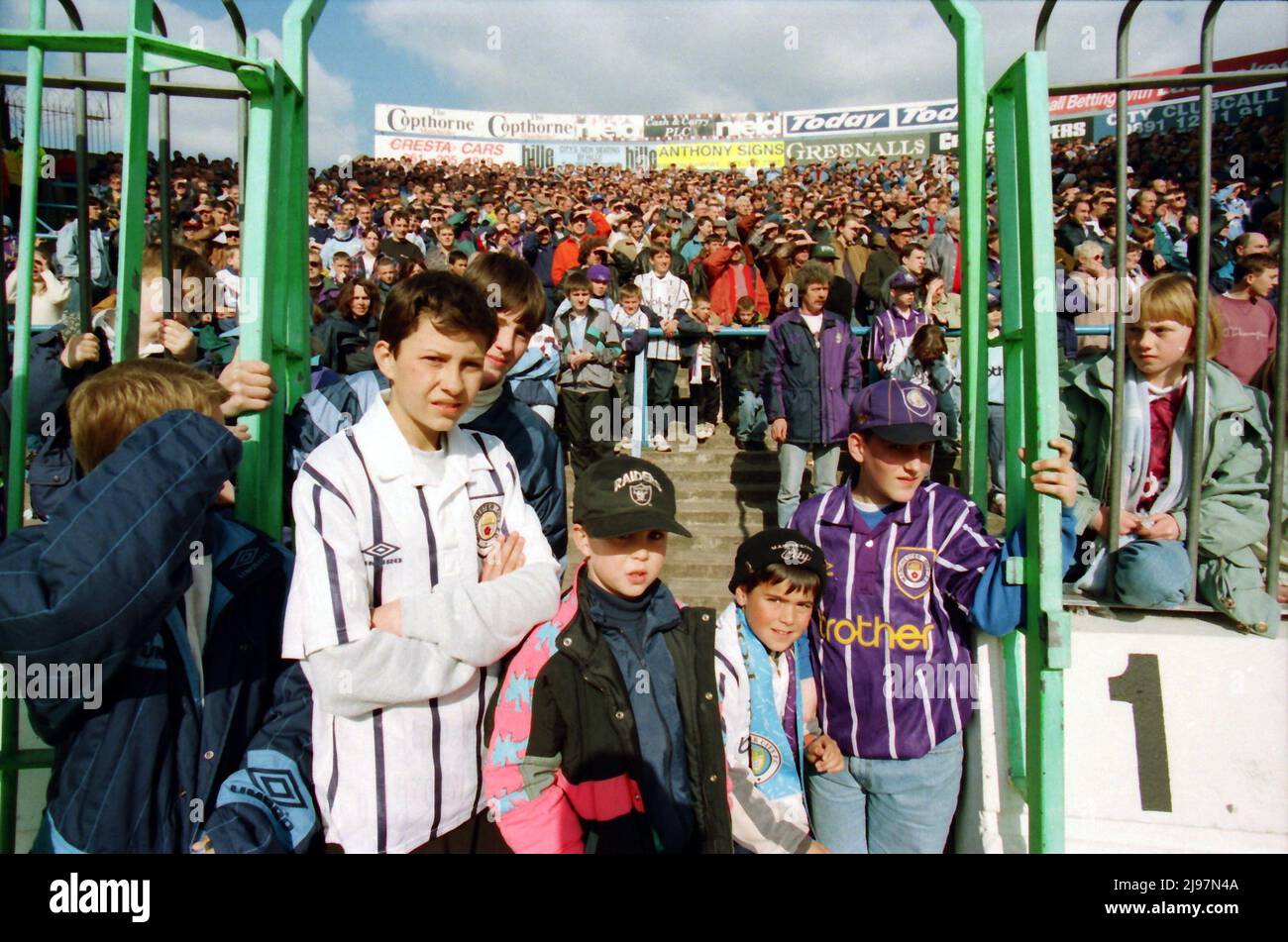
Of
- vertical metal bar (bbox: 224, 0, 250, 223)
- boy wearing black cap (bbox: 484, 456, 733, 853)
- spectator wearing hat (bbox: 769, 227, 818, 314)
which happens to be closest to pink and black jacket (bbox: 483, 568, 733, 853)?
boy wearing black cap (bbox: 484, 456, 733, 853)

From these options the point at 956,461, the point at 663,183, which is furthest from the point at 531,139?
the point at 956,461

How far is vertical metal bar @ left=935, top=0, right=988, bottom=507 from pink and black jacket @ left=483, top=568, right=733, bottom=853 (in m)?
1.39

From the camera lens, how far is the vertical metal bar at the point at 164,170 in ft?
8.20

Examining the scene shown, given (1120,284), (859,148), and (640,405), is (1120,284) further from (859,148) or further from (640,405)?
(859,148)

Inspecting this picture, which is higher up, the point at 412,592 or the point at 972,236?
the point at 972,236

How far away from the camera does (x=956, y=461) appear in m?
6.87

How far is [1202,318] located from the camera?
2625 millimetres

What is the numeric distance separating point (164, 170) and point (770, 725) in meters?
2.33

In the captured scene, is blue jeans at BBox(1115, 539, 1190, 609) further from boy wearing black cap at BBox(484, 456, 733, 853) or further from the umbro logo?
the umbro logo

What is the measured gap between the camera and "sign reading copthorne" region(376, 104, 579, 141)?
31.2 metres

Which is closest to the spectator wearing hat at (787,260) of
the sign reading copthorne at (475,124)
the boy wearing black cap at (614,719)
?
the boy wearing black cap at (614,719)

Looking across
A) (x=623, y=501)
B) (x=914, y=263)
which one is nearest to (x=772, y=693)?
(x=623, y=501)

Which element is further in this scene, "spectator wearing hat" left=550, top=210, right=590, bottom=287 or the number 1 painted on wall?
"spectator wearing hat" left=550, top=210, right=590, bottom=287
